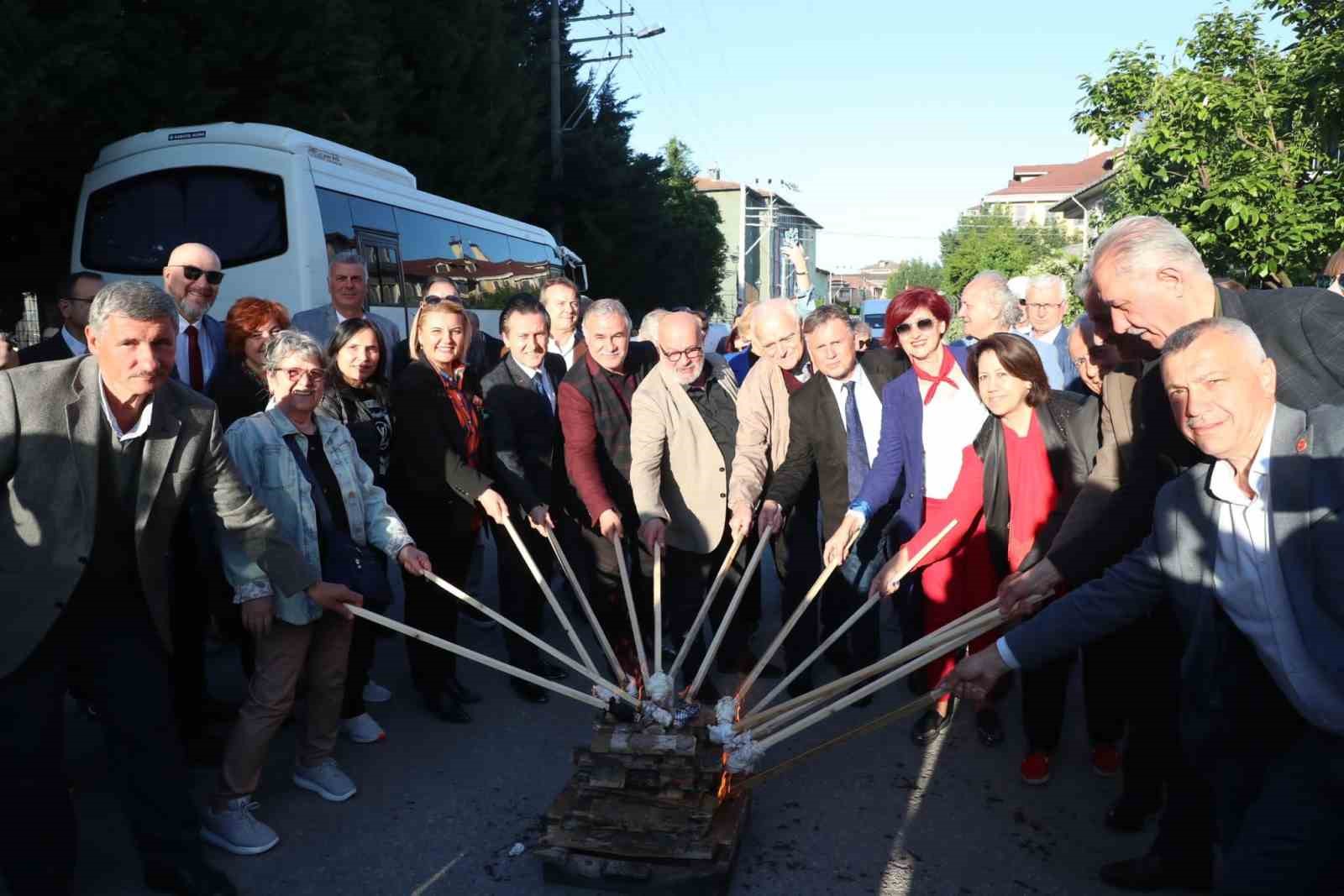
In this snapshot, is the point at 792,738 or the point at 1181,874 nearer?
the point at 1181,874

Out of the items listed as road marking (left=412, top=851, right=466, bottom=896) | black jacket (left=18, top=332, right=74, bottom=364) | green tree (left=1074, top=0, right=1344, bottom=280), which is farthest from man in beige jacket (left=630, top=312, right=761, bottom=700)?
green tree (left=1074, top=0, right=1344, bottom=280)

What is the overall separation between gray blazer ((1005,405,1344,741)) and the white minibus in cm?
971

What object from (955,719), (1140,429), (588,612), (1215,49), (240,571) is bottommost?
(955,719)

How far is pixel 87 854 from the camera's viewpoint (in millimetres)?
4020

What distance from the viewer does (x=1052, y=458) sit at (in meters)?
4.80

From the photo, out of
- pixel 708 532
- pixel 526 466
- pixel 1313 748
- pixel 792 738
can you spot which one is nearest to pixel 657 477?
pixel 708 532

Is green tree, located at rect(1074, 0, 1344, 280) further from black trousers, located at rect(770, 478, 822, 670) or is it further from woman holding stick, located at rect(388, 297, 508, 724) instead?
woman holding stick, located at rect(388, 297, 508, 724)

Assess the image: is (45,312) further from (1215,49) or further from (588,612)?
(1215,49)

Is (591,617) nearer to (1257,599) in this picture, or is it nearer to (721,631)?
(721,631)

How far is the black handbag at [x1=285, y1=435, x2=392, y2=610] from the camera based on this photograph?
432 cm

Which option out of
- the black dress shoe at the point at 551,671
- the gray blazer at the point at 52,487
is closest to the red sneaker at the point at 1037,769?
the black dress shoe at the point at 551,671

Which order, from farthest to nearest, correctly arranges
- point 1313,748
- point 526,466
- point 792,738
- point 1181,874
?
point 526,466 < point 792,738 < point 1181,874 < point 1313,748

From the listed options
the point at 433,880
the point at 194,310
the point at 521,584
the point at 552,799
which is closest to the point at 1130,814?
the point at 552,799

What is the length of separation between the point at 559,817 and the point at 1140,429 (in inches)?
101
